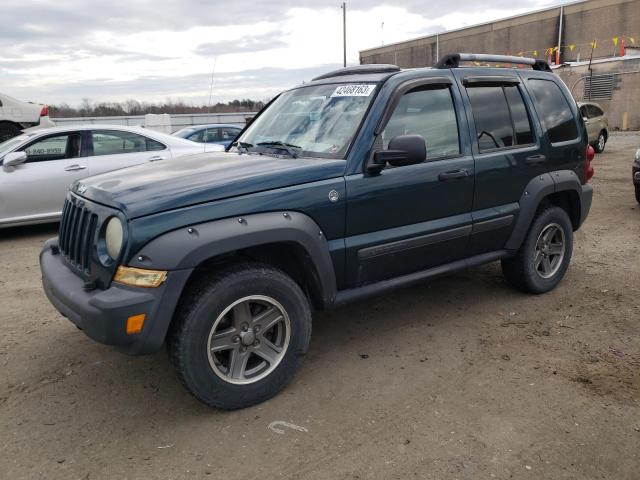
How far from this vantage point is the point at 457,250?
162 inches

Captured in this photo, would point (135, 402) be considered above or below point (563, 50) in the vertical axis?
below

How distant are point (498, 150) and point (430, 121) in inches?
27.9

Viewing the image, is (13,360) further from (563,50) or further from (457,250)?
(563,50)

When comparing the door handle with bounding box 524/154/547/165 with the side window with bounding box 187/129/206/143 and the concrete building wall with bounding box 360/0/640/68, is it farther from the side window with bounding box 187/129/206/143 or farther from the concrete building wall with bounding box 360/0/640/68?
the concrete building wall with bounding box 360/0/640/68

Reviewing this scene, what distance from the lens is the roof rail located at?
400 centimetres

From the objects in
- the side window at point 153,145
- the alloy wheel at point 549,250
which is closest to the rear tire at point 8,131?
the side window at point 153,145

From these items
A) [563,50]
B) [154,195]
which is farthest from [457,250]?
[563,50]

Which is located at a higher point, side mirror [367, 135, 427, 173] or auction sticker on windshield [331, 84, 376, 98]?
auction sticker on windshield [331, 84, 376, 98]

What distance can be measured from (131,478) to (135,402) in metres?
0.73

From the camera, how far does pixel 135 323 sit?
2732 mm

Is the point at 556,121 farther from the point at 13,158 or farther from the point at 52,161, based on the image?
the point at 13,158

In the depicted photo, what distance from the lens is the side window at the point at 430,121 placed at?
3.74 meters

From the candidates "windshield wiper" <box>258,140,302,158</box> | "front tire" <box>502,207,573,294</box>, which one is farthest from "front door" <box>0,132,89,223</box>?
"front tire" <box>502,207,573,294</box>

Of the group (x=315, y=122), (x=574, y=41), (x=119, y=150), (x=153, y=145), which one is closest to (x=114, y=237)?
(x=315, y=122)
